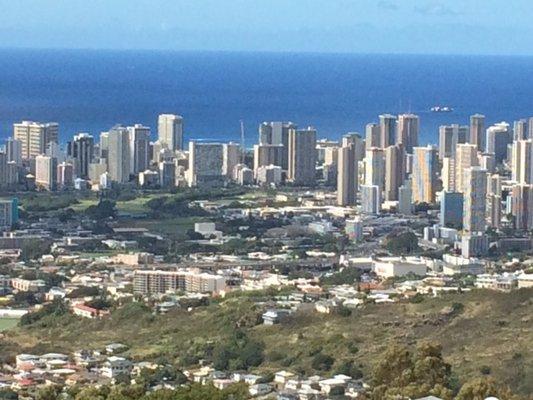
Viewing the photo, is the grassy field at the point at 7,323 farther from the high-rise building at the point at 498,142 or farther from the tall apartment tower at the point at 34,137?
the high-rise building at the point at 498,142

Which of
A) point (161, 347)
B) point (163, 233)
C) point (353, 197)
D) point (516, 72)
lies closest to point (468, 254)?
point (163, 233)

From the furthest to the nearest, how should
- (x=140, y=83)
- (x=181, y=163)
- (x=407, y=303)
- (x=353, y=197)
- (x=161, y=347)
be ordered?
(x=140, y=83) → (x=181, y=163) → (x=353, y=197) → (x=407, y=303) → (x=161, y=347)

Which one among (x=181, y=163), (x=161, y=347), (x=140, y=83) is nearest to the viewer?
(x=161, y=347)

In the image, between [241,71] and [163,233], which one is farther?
[241,71]

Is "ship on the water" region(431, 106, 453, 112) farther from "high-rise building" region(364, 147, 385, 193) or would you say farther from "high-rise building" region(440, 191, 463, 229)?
"high-rise building" region(440, 191, 463, 229)

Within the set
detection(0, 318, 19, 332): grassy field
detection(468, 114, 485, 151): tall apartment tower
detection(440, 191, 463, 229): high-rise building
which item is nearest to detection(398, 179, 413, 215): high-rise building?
detection(440, 191, 463, 229): high-rise building

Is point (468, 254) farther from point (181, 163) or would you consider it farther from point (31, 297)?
point (181, 163)

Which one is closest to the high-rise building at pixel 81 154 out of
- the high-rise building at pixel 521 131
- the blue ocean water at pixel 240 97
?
the blue ocean water at pixel 240 97
